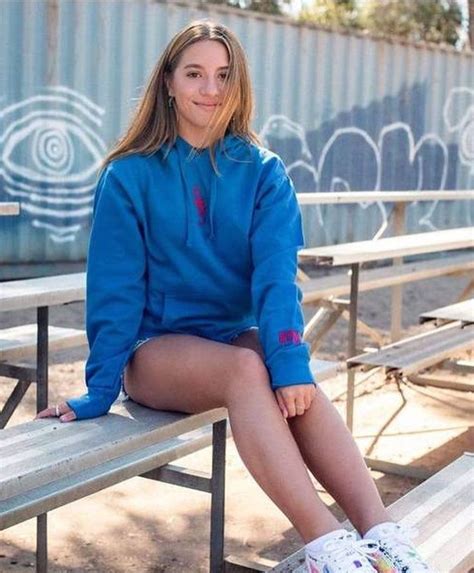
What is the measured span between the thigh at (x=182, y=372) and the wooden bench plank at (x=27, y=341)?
44.5 inches

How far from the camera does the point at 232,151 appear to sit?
2520mm

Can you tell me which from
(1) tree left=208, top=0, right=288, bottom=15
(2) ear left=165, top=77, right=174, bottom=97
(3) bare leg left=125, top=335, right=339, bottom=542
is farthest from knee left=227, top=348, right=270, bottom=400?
(1) tree left=208, top=0, right=288, bottom=15

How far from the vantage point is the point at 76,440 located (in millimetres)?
2127

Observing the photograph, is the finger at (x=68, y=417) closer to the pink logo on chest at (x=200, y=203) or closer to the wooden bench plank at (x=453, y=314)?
the pink logo on chest at (x=200, y=203)

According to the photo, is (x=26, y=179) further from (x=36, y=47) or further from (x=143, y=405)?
(x=143, y=405)

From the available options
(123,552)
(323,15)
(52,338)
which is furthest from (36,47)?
(323,15)

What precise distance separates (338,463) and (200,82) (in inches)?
37.5

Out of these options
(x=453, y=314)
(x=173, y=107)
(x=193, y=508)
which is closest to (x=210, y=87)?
(x=173, y=107)

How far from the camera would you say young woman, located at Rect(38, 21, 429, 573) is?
222 centimetres

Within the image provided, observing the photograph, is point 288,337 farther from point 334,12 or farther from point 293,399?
point 334,12

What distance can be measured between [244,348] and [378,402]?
3.31 m

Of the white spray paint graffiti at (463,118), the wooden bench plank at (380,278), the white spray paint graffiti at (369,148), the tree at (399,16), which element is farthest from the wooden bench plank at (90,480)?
the tree at (399,16)

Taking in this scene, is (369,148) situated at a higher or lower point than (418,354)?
higher

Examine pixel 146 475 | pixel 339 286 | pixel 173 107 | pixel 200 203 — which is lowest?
pixel 146 475
